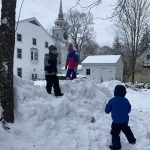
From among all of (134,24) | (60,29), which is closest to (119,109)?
(134,24)

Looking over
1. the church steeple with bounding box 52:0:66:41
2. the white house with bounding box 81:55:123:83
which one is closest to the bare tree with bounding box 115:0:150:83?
the white house with bounding box 81:55:123:83

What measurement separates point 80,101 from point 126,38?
88.0 ft

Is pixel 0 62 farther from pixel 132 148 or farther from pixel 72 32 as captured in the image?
pixel 72 32

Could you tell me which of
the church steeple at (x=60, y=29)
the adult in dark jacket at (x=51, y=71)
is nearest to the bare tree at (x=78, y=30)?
the church steeple at (x=60, y=29)

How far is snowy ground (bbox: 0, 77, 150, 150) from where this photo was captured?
6.60m

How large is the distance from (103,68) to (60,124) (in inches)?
1516

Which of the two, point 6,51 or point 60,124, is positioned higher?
point 6,51

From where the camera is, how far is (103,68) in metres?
45.7

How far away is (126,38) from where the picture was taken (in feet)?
115

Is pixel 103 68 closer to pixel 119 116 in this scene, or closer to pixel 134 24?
pixel 134 24

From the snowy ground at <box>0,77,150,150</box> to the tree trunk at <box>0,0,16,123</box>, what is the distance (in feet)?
1.51

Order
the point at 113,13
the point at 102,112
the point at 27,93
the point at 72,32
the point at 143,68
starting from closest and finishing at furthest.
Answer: the point at 27,93 → the point at 102,112 → the point at 113,13 → the point at 143,68 → the point at 72,32

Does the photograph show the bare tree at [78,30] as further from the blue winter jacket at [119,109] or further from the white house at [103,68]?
the blue winter jacket at [119,109]

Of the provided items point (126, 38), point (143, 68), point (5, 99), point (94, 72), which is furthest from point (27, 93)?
point (143, 68)
